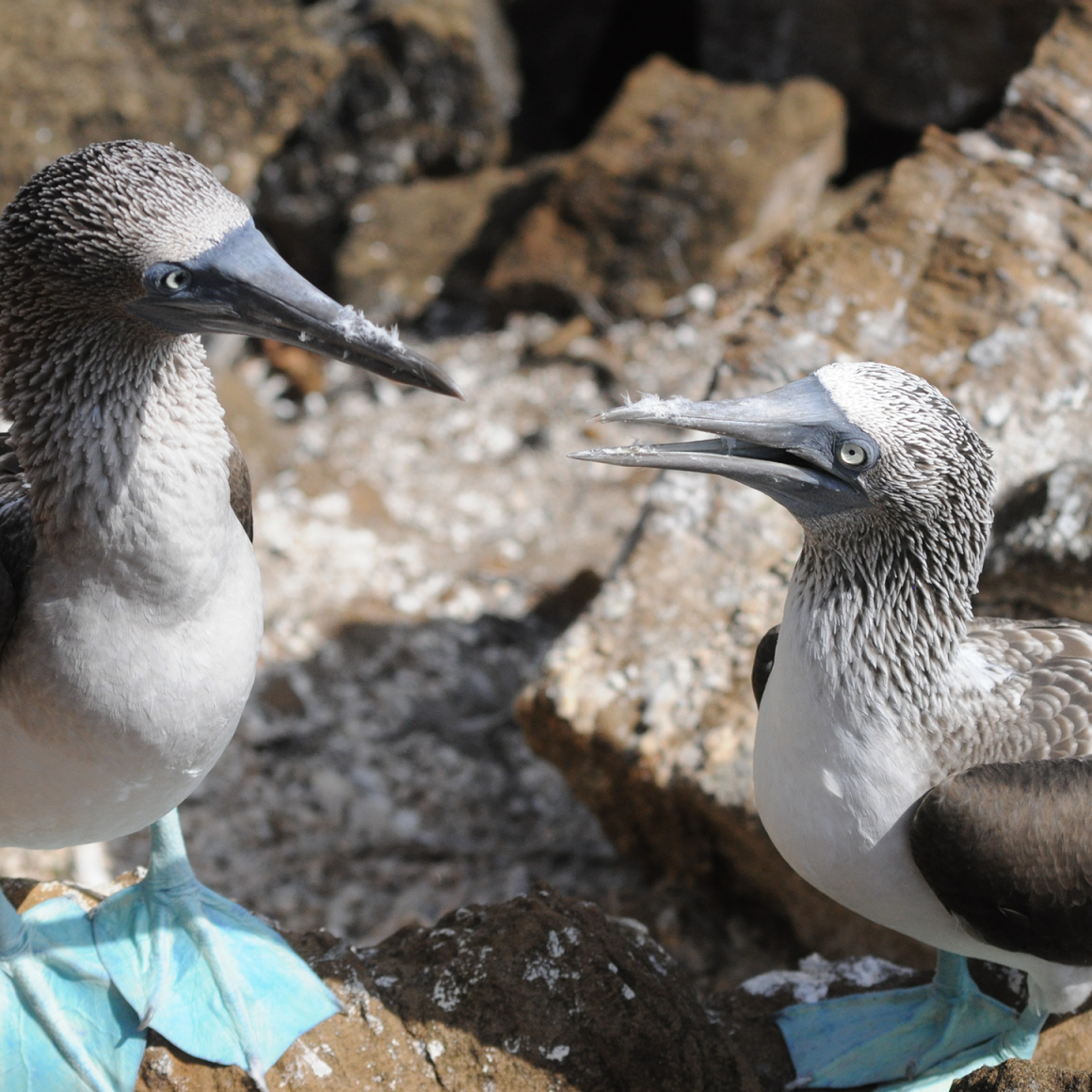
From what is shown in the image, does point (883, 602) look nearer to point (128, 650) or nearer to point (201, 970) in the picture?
point (128, 650)

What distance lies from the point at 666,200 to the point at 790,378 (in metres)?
3.28

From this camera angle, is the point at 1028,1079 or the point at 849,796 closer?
the point at 1028,1079

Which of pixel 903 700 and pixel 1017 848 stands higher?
pixel 903 700

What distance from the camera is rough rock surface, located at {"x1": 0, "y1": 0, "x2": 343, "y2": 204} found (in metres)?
6.23

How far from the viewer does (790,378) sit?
4.33 metres

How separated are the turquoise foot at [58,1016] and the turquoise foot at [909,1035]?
1.65 metres

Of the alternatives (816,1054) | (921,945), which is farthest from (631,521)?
(816,1054)

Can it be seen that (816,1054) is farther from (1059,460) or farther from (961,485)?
(1059,460)

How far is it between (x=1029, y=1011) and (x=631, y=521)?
376cm

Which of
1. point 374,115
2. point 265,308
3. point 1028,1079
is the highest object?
point 374,115

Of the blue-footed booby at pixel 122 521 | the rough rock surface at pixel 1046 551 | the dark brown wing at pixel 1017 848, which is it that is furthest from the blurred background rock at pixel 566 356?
the dark brown wing at pixel 1017 848

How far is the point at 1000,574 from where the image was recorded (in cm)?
394

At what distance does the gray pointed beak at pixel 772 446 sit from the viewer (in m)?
2.25

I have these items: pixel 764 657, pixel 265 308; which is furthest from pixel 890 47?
pixel 265 308
